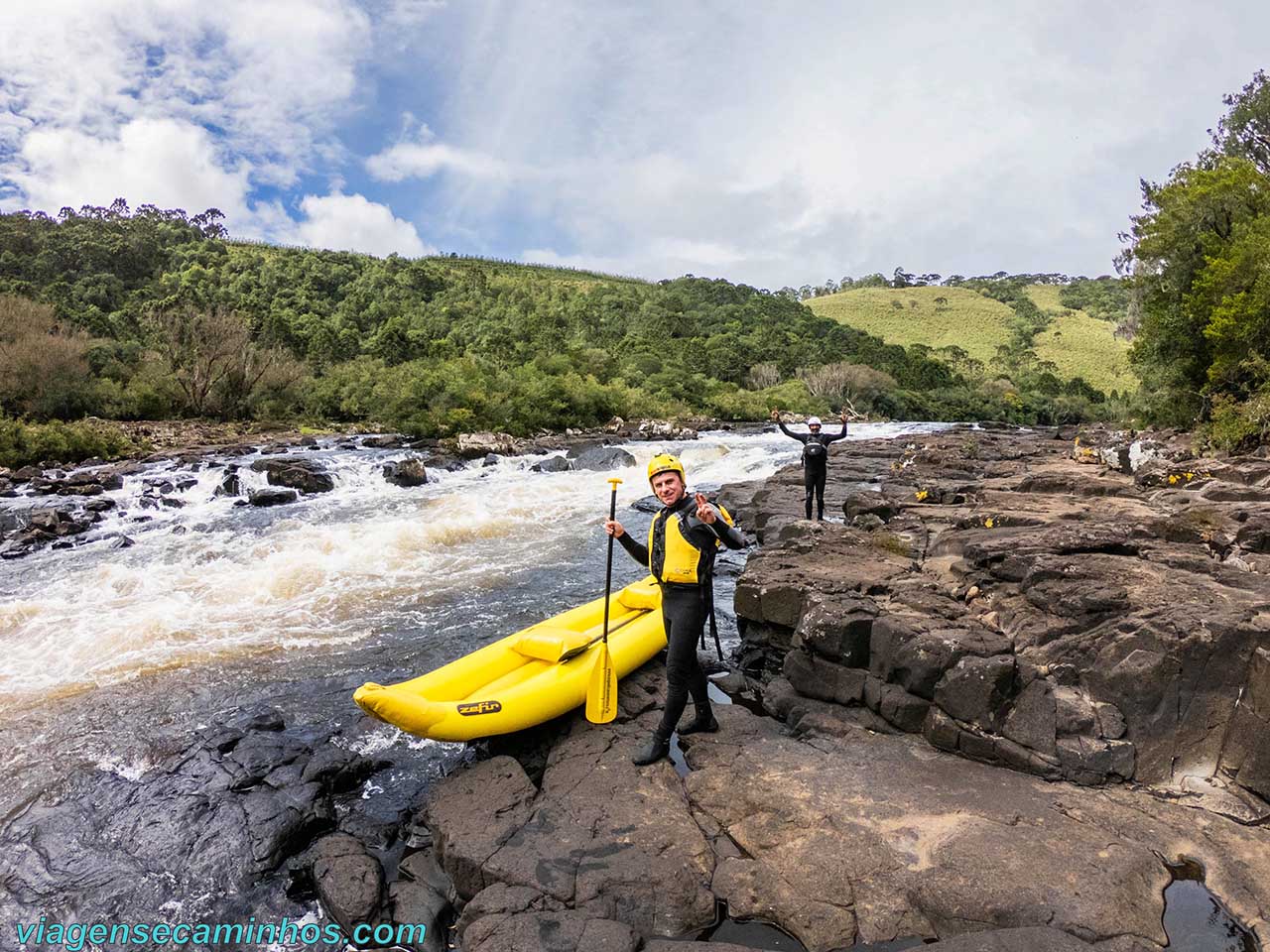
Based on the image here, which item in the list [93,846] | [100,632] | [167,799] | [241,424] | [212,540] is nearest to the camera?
[93,846]

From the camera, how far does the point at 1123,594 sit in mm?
4676

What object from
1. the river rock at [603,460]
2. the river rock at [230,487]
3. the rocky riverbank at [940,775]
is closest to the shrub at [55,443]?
the river rock at [230,487]

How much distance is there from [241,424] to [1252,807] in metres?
29.7

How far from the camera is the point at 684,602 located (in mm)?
4340

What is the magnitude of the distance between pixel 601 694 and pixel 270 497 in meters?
12.2

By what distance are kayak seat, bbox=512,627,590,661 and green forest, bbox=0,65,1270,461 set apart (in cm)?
1342

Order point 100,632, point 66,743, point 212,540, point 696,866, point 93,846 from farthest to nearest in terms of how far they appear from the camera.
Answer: point 212,540 → point 100,632 → point 66,743 → point 93,846 → point 696,866

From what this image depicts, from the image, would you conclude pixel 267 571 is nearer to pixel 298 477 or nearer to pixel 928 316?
pixel 298 477

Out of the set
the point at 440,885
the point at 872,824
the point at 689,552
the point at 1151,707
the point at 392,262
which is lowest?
A: the point at 440,885

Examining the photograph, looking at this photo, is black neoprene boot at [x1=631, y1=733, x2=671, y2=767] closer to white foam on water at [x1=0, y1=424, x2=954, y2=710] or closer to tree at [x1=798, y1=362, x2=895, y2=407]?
white foam on water at [x1=0, y1=424, x2=954, y2=710]

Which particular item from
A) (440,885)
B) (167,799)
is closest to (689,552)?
(440,885)

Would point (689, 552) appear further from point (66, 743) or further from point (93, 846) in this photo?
point (66, 743)

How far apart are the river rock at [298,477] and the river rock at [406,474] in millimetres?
1380

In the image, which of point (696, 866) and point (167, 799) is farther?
point (167, 799)
